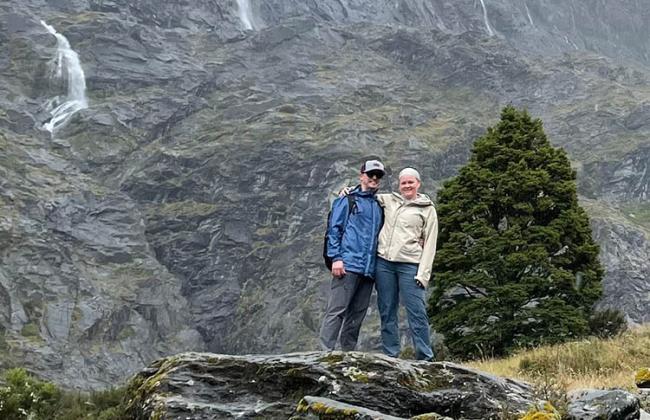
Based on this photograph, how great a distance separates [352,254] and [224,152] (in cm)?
9705

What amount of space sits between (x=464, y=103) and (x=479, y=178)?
11579cm

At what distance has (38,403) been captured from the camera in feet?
30.0

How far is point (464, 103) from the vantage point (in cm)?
12900

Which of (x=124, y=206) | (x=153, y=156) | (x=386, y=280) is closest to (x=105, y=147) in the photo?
(x=153, y=156)

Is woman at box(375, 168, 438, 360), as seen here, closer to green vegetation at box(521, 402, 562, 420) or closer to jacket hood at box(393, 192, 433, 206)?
jacket hood at box(393, 192, 433, 206)

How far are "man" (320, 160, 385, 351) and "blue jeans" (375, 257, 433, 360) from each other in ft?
0.50

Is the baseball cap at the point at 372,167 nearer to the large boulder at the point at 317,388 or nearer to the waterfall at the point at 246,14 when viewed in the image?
the large boulder at the point at 317,388

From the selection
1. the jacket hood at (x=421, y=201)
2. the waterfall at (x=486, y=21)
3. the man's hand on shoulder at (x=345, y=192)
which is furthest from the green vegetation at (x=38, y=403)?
the waterfall at (x=486, y=21)

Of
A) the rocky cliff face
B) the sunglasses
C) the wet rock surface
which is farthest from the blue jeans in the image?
the rocky cliff face

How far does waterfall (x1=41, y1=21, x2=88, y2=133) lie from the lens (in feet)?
360

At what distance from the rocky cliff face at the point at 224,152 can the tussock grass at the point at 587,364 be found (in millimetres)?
57871

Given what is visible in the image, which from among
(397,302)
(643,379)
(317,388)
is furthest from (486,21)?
(317,388)

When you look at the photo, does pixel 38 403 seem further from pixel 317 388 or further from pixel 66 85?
pixel 66 85

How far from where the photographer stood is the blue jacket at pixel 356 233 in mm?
7234
